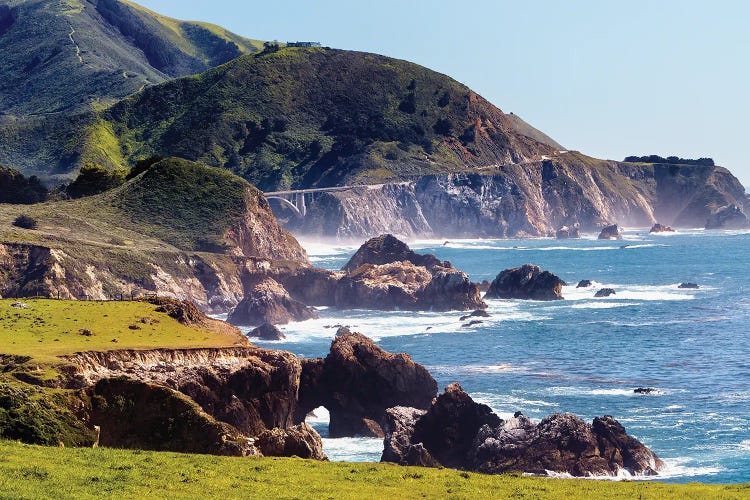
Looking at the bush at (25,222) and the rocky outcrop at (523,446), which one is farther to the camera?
the bush at (25,222)

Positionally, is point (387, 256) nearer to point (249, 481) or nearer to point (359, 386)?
point (359, 386)

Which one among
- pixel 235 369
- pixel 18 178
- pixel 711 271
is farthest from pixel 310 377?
pixel 711 271

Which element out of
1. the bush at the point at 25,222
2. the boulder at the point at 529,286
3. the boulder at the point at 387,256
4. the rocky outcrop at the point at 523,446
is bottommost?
the rocky outcrop at the point at 523,446

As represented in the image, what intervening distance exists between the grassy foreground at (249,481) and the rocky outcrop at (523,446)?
58.5ft

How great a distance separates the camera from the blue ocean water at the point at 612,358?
73875 mm

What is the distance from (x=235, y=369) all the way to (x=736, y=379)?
48.5 m

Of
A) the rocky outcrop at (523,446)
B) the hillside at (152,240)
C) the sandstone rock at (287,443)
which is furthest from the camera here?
the hillside at (152,240)

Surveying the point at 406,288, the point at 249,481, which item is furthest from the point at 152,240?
the point at 249,481

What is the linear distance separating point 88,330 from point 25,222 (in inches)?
3409

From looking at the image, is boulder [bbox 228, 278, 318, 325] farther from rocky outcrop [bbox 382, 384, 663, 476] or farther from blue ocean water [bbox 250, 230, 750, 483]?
rocky outcrop [bbox 382, 384, 663, 476]

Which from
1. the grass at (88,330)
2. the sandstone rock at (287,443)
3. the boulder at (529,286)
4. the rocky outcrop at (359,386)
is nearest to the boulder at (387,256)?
the boulder at (529,286)

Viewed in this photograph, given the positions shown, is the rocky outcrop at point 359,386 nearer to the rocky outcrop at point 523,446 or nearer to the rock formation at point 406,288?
the rocky outcrop at point 523,446

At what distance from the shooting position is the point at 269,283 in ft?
470

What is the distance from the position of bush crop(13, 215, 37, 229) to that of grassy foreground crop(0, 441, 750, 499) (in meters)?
106
